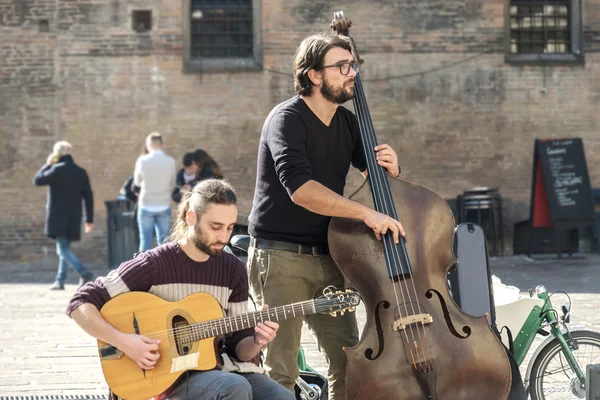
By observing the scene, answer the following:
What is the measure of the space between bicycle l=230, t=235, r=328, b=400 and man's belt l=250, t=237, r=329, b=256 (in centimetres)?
57

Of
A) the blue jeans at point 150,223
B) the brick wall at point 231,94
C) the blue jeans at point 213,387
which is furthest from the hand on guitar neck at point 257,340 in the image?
the brick wall at point 231,94

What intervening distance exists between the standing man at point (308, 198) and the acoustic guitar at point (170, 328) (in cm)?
38

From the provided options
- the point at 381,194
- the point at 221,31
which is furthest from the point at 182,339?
the point at 221,31

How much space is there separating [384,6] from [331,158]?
10696 mm

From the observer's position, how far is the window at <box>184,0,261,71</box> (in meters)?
15.2

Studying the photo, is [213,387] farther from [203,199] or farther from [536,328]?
[536,328]

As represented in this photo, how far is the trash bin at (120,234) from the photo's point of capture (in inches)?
549

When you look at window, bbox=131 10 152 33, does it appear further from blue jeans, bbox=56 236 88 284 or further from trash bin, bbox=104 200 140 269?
blue jeans, bbox=56 236 88 284

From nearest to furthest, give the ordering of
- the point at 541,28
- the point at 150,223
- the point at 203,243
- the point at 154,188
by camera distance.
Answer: the point at 203,243
the point at 154,188
the point at 150,223
the point at 541,28

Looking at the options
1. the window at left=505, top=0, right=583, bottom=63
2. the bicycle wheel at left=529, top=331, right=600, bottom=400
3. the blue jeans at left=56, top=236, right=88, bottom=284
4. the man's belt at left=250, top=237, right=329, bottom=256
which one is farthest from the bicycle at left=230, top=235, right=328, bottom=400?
the window at left=505, top=0, right=583, bottom=63

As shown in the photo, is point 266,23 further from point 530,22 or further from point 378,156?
point 378,156

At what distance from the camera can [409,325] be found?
433 centimetres

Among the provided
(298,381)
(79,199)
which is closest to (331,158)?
(298,381)

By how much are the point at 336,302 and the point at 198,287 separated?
58cm
